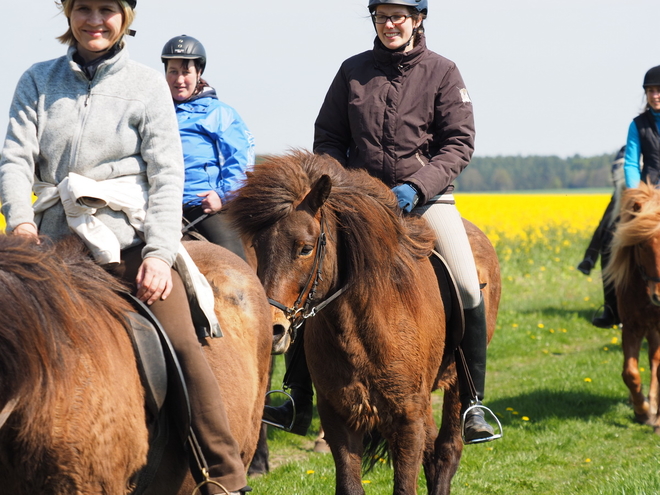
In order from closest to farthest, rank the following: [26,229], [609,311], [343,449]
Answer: [26,229], [343,449], [609,311]

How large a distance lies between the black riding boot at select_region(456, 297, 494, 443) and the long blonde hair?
2.92 metres

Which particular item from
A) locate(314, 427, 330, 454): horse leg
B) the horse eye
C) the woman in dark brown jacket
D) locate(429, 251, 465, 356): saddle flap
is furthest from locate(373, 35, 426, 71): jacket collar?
locate(314, 427, 330, 454): horse leg

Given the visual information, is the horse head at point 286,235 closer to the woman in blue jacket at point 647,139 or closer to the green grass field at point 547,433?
the green grass field at point 547,433

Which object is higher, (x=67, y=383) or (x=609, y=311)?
(x=67, y=383)

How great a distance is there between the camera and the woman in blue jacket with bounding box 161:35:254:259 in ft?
20.6

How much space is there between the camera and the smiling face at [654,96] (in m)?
8.27

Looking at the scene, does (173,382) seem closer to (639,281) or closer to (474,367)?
(474,367)

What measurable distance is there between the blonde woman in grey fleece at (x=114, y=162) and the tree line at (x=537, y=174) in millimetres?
61699

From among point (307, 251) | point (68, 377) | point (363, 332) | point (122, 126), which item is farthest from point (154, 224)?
point (363, 332)

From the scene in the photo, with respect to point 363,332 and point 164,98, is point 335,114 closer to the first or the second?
point 363,332

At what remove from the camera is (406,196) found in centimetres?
473

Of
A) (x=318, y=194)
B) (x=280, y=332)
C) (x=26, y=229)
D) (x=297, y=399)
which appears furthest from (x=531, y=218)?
(x=26, y=229)

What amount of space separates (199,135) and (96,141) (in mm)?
3275

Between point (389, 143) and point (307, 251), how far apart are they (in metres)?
1.26
